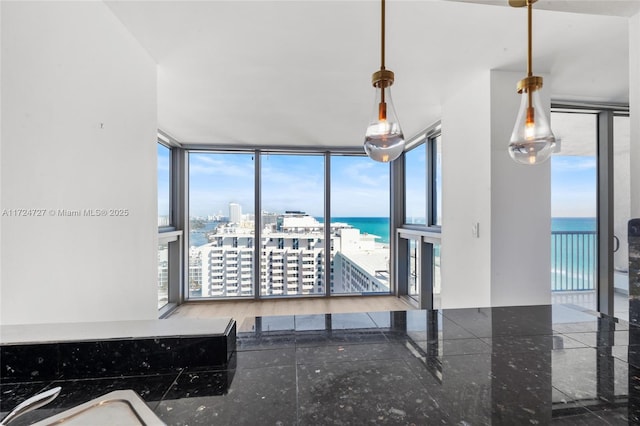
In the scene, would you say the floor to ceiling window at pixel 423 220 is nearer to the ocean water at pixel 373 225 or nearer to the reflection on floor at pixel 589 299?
the ocean water at pixel 373 225

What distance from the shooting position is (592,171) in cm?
279

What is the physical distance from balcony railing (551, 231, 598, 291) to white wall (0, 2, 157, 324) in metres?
3.49

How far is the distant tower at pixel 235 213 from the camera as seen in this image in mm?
4617

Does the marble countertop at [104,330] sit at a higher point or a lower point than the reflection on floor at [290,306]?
higher

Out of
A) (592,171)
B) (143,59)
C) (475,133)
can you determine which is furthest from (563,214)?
(143,59)

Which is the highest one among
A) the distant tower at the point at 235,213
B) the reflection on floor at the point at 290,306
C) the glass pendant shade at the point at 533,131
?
the glass pendant shade at the point at 533,131

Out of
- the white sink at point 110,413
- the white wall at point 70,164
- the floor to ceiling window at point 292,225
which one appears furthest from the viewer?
the floor to ceiling window at point 292,225

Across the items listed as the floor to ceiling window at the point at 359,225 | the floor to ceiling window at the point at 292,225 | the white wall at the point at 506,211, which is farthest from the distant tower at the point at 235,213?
the white wall at the point at 506,211

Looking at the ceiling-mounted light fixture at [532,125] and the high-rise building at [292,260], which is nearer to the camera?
the ceiling-mounted light fixture at [532,125]

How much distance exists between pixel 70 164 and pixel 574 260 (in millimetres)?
4219

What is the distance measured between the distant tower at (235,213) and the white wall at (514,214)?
3533mm

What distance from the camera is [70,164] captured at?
1.53 m

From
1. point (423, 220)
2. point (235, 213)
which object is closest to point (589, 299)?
point (423, 220)

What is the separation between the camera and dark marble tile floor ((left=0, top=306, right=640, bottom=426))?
0.68 meters
